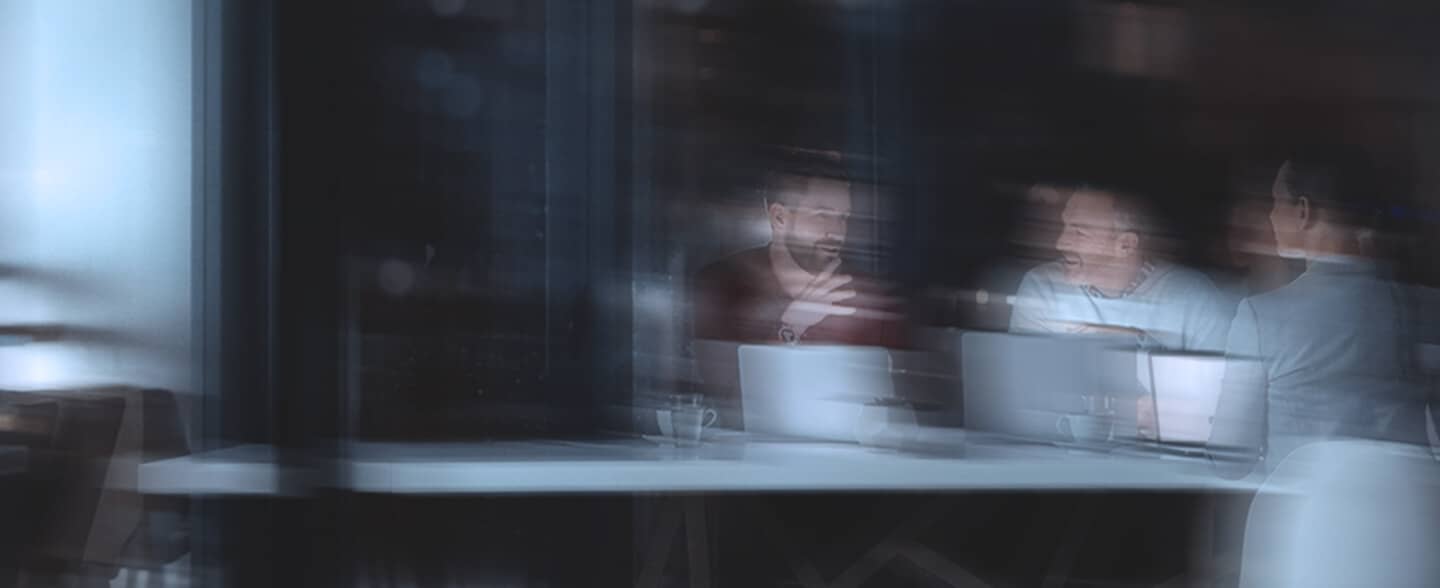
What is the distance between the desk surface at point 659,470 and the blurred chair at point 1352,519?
0.08 metres

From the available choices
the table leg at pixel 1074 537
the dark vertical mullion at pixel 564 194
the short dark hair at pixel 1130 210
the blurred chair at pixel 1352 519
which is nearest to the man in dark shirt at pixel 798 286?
the dark vertical mullion at pixel 564 194

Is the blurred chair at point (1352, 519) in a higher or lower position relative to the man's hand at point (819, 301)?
lower

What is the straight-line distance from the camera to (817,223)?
2.45 m

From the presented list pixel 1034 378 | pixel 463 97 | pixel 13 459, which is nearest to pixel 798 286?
pixel 1034 378

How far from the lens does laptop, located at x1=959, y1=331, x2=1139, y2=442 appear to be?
2.42 meters

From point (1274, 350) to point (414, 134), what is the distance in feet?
4.75

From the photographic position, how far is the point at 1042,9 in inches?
105

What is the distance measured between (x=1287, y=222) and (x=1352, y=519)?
537mm

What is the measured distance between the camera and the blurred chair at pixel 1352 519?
7.66 ft

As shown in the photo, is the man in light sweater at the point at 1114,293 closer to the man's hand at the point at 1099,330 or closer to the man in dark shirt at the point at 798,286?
the man's hand at the point at 1099,330

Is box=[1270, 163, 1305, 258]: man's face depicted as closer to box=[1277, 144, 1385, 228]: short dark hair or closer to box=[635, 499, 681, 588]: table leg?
box=[1277, 144, 1385, 228]: short dark hair

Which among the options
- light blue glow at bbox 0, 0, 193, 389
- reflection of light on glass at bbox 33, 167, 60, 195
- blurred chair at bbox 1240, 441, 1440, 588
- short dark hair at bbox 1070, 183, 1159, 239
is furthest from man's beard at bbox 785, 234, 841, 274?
reflection of light on glass at bbox 33, 167, 60, 195

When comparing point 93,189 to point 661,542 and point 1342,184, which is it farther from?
point 1342,184

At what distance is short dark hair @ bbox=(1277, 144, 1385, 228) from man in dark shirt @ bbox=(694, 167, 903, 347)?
0.78 metres
